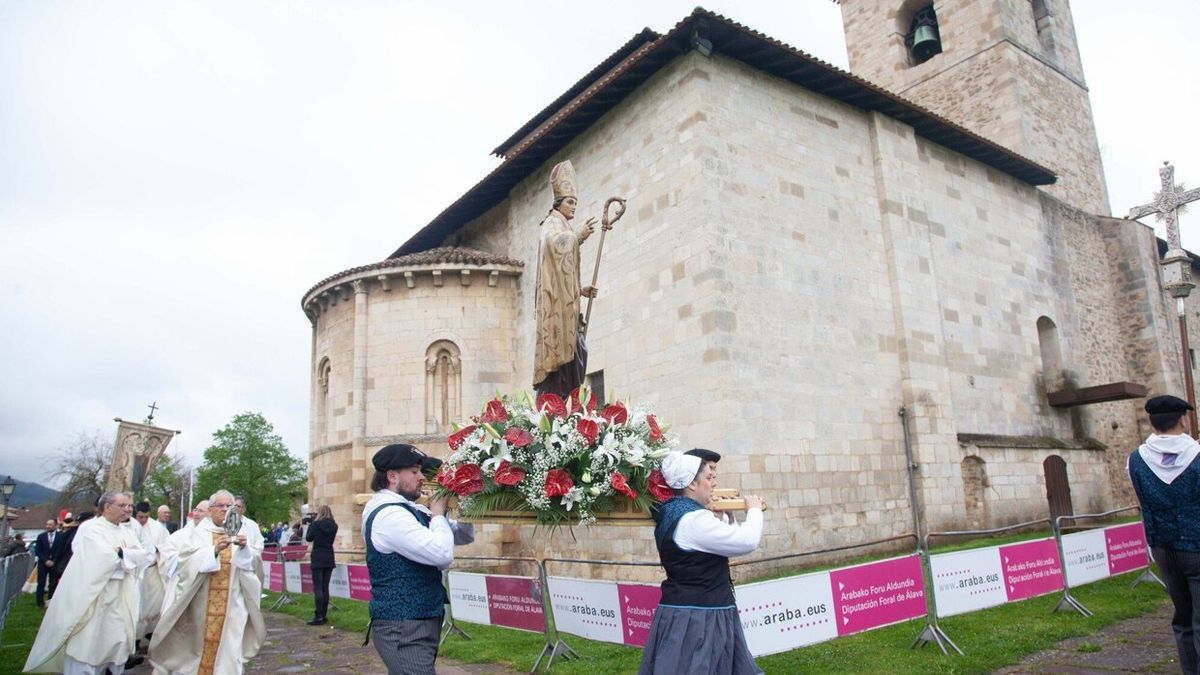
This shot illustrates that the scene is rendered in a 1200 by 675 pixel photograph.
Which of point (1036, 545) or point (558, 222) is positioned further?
point (1036, 545)

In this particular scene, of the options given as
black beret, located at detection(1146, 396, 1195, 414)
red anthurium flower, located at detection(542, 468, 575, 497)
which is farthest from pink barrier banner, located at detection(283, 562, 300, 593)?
black beret, located at detection(1146, 396, 1195, 414)

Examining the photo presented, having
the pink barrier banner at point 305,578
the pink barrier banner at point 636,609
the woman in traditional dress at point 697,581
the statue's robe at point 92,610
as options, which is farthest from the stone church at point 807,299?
the woman in traditional dress at point 697,581

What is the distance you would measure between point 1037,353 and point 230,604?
1807 cm

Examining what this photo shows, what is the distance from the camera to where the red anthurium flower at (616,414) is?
4828 mm

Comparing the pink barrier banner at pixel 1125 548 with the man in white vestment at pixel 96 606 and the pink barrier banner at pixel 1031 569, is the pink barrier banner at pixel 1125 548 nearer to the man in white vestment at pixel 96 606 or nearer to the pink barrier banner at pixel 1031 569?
the pink barrier banner at pixel 1031 569

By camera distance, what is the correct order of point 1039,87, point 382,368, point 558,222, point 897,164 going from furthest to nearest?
point 1039,87 → point 382,368 → point 897,164 → point 558,222

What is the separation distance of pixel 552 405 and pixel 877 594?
4049 mm

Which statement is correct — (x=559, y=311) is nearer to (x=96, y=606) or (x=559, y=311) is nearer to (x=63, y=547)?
(x=96, y=606)

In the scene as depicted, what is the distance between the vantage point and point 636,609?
22.1 feet

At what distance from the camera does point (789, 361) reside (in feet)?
42.7

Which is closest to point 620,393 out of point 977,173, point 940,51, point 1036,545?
point 1036,545

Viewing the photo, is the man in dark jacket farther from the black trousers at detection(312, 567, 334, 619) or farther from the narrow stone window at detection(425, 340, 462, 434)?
the narrow stone window at detection(425, 340, 462, 434)

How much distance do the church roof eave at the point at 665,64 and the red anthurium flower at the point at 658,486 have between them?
10.3m

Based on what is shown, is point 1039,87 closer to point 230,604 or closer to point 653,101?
point 653,101
